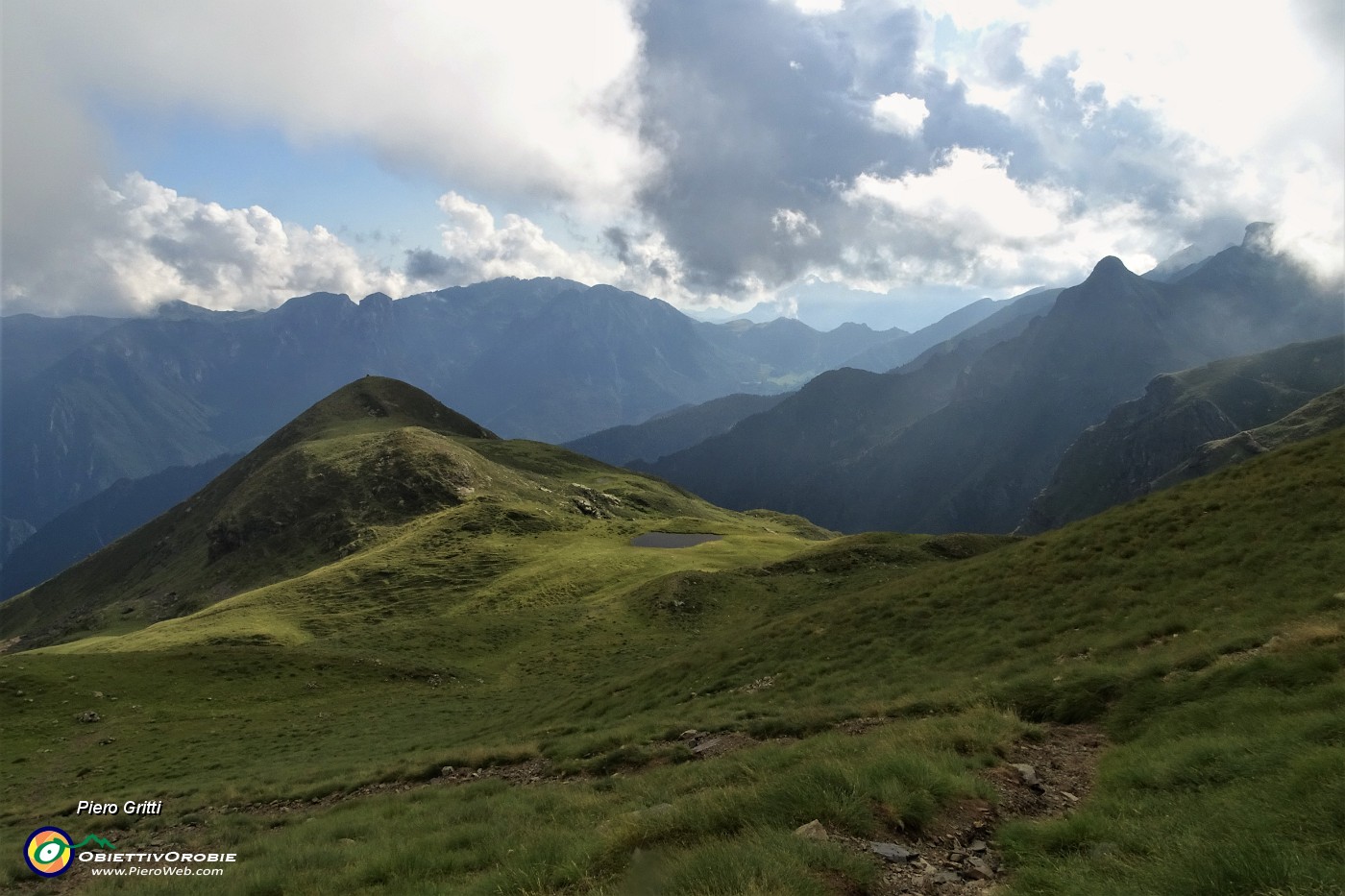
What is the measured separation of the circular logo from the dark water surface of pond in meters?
76.5

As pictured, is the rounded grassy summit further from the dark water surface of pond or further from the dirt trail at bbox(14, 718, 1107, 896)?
the dirt trail at bbox(14, 718, 1107, 896)

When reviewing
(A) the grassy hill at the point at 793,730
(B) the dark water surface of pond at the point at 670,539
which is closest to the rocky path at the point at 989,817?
(A) the grassy hill at the point at 793,730

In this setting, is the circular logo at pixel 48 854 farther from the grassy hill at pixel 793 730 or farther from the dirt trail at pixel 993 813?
the dirt trail at pixel 993 813

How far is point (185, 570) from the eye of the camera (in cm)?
11669

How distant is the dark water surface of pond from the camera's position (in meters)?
94.4

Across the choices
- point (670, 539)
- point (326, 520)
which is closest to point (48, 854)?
point (670, 539)

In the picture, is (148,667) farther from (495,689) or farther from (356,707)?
(495,689)

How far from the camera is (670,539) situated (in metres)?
98.4

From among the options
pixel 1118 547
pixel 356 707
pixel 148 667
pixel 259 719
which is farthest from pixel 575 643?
pixel 1118 547

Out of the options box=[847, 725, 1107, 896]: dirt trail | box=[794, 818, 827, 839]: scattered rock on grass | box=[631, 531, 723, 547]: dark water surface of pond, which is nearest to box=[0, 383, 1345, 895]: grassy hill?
box=[847, 725, 1107, 896]: dirt trail

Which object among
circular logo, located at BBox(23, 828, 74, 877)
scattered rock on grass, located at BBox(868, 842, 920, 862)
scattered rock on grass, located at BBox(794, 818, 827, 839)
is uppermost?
scattered rock on grass, located at BBox(794, 818, 827, 839)

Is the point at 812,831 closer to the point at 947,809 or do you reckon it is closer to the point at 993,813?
the point at 947,809

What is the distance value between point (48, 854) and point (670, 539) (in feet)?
276

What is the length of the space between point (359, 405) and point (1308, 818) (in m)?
197
